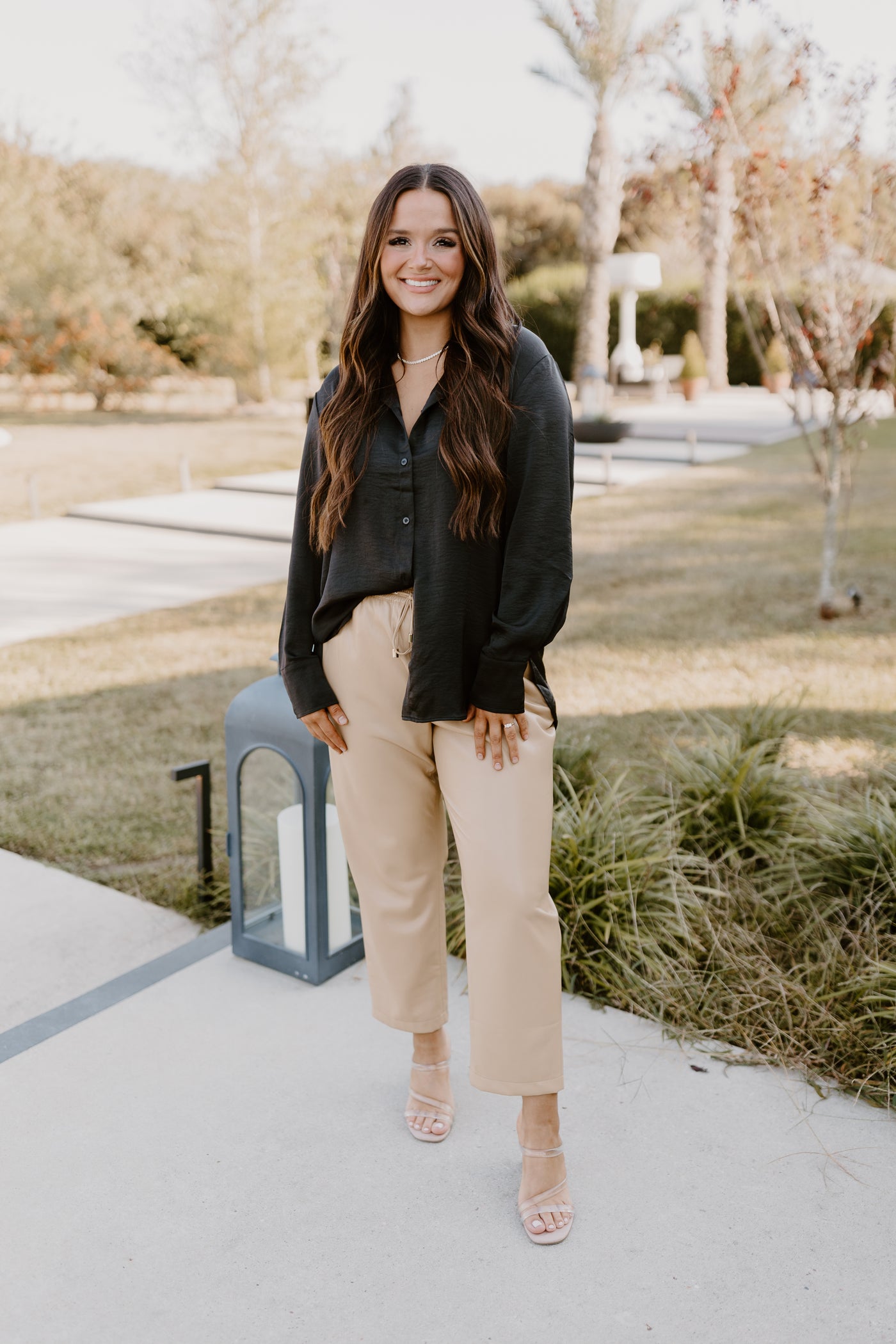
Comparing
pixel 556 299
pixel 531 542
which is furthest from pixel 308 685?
pixel 556 299

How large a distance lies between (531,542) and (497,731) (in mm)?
332

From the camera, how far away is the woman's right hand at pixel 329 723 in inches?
84.2

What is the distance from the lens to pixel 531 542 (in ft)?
6.31

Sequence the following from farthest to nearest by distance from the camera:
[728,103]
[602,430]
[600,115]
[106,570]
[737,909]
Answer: [600,115], [602,430], [106,570], [728,103], [737,909]

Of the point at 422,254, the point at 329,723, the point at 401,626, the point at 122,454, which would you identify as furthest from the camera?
the point at 122,454

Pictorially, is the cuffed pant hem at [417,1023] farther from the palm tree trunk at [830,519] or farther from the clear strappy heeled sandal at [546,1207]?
the palm tree trunk at [830,519]

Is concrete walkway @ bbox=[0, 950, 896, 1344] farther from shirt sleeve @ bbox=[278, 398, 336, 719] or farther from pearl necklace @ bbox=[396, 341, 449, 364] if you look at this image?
pearl necklace @ bbox=[396, 341, 449, 364]

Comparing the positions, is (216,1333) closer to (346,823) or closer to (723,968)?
(346,823)

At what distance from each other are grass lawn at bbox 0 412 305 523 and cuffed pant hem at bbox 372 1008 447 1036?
9302 millimetres

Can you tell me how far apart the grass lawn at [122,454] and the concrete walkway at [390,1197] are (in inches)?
356

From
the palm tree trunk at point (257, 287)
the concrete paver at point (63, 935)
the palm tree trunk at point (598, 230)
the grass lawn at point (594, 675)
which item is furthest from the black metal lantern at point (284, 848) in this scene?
the palm tree trunk at point (257, 287)

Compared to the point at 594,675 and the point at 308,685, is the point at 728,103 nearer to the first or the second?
the point at 594,675

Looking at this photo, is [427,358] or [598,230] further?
[598,230]

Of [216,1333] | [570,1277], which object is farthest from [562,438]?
[216,1333]
